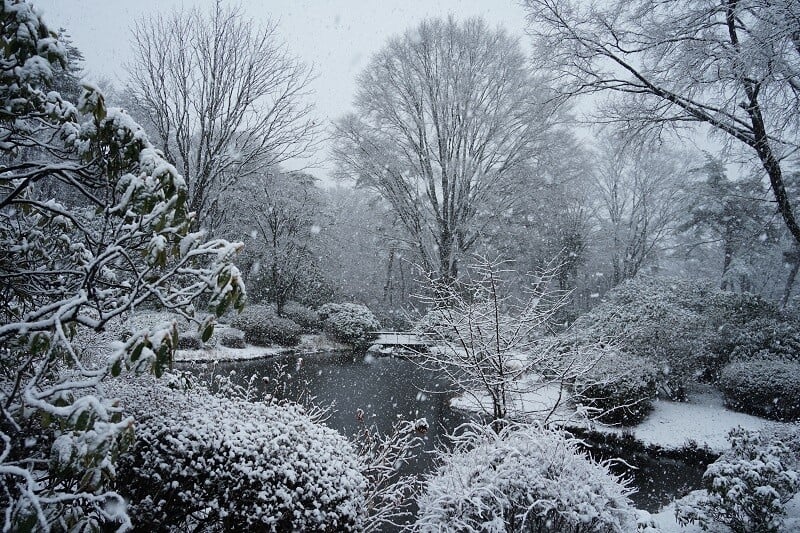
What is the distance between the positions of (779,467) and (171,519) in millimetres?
5426

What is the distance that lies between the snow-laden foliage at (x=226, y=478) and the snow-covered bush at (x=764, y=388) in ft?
33.1

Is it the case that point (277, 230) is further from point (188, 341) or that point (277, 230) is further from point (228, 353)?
point (188, 341)

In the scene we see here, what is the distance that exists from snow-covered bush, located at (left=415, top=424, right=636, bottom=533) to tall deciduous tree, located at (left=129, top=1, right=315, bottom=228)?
30.0 feet

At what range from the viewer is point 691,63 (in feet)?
19.7

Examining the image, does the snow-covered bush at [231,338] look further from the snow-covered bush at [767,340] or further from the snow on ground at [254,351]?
the snow-covered bush at [767,340]

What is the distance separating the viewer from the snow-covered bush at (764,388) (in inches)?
334

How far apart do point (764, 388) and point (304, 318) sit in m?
17.2

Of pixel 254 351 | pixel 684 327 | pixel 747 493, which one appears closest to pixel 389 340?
pixel 254 351

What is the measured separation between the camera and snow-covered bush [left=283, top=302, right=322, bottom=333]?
20.0 meters

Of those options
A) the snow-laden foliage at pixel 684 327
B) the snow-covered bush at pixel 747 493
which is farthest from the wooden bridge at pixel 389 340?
the snow-covered bush at pixel 747 493

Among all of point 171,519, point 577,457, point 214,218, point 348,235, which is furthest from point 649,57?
point 348,235

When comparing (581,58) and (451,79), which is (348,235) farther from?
(581,58)

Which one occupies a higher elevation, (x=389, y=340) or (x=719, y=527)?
(x=719, y=527)

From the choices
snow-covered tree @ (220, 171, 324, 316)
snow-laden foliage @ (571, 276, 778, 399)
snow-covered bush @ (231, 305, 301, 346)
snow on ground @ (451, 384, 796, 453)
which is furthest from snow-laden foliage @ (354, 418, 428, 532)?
snow-covered tree @ (220, 171, 324, 316)
